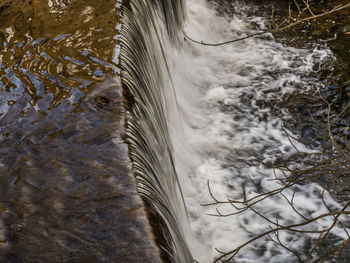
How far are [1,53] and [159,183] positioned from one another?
220 centimetres

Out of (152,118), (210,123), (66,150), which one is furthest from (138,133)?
(210,123)

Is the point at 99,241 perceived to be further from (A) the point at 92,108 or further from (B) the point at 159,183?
(A) the point at 92,108

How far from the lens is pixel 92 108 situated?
3.16 m

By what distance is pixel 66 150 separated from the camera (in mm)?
2803

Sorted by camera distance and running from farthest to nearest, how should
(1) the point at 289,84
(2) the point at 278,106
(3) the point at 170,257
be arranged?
(1) the point at 289,84
(2) the point at 278,106
(3) the point at 170,257

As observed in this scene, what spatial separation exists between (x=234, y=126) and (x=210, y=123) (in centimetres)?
30

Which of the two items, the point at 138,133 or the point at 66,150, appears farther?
the point at 138,133

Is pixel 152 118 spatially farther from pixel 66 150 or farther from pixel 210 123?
pixel 210 123

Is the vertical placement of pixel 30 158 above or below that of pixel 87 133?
below

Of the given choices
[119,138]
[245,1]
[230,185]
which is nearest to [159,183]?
[119,138]

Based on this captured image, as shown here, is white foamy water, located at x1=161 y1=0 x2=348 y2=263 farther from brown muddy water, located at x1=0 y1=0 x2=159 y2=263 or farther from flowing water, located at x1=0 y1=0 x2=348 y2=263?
brown muddy water, located at x1=0 y1=0 x2=159 y2=263

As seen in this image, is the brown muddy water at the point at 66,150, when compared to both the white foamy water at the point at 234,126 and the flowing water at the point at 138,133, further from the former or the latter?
the white foamy water at the point at 234,126

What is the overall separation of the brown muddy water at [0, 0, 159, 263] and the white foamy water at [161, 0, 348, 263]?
1386 millimetres

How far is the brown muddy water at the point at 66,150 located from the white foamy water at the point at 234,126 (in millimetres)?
1386
